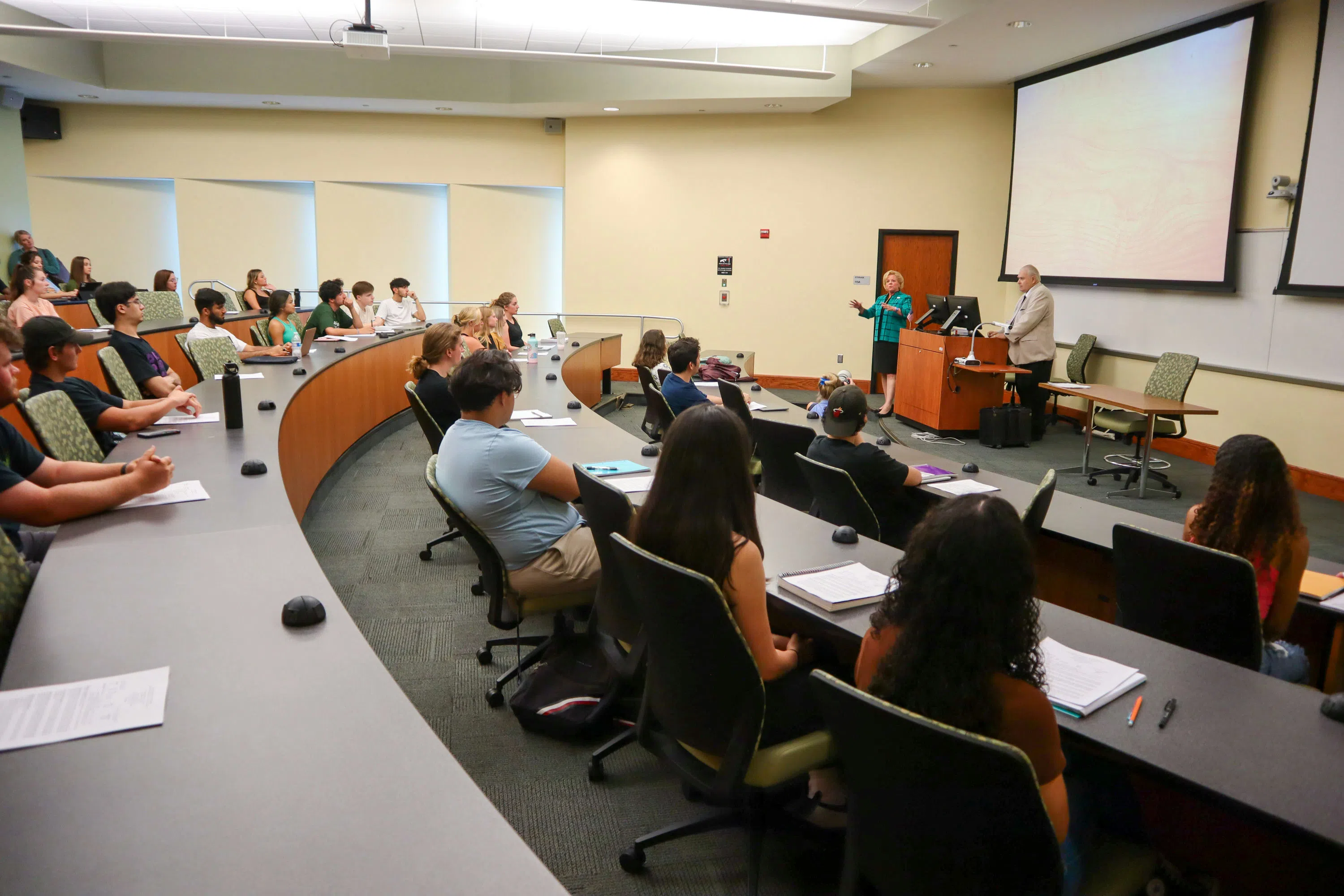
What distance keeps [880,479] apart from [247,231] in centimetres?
1078

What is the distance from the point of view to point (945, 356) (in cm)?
782

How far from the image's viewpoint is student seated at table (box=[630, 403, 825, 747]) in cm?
194

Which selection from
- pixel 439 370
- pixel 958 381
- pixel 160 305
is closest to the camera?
pixel 439 370

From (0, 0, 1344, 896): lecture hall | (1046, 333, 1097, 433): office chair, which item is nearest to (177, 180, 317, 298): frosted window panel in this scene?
(0, 0, 1344, 896): lecture hall

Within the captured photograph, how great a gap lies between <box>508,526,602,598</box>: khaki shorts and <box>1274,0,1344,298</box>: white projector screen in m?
5.77

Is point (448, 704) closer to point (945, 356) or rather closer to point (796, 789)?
point (796, 789)

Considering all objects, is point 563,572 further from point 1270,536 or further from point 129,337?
point 129,337

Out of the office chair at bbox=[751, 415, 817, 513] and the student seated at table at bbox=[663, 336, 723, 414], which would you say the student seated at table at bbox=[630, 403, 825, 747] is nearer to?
the office chair at bbox=[751, 415, 817, 513]

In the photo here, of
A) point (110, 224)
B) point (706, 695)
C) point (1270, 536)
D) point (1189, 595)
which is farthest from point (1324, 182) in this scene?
point (110, 224)

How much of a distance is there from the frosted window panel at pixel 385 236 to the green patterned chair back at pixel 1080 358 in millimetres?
7867

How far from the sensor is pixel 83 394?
3592 mm

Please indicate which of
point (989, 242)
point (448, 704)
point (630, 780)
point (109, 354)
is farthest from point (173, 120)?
point (630, 780)

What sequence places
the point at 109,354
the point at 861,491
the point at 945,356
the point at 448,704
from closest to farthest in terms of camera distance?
1. the point at 448,704
2. the point at 861,491
3. the point at 109,354
4. the point at 945,356

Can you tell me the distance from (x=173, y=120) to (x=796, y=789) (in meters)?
12.0
